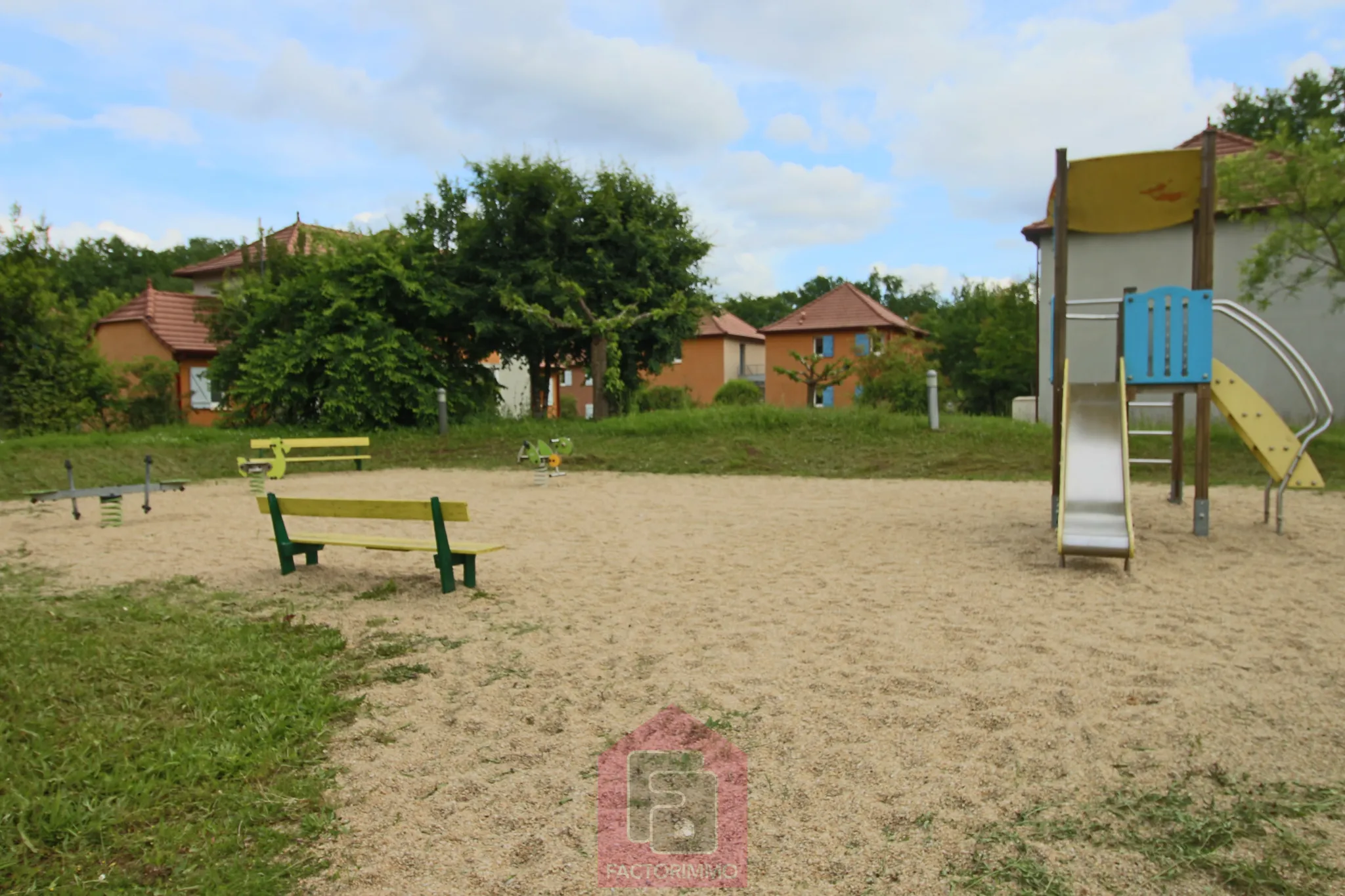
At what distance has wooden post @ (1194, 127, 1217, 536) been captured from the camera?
8.05 m

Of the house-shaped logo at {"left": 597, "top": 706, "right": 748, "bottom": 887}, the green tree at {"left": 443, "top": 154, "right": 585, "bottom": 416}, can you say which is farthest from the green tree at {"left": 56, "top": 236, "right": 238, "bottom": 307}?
the house-shaped logo at {"left": 597, "top": 706, "right": 748, "bottom": 887}

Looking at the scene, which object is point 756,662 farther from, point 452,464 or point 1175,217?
point 452,464

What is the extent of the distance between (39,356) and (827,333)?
33234 mm

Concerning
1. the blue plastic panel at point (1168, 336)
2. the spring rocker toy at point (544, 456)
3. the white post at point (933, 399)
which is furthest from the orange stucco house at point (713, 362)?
the blue plastic panel at point (1168, 336)

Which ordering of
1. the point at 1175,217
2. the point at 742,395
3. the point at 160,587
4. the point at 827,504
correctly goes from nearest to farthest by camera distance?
the point at 160,587
the point at 1175,217
the point at 827,504
the point at 742,395

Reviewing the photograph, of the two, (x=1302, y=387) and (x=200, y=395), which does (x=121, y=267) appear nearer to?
(x=200, y=395)

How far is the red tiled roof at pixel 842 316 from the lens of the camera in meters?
44.2

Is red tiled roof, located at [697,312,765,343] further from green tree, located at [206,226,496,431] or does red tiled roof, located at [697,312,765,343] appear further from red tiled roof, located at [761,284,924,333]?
green tree, located at [206,226,496,431]

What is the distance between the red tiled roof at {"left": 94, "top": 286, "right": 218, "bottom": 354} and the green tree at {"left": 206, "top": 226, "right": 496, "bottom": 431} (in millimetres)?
7095

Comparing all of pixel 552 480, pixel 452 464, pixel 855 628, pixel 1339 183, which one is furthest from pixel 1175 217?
pixel 452 464

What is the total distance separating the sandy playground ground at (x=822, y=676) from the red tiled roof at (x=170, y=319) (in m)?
21.3

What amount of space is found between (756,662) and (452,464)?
1342 centimetres

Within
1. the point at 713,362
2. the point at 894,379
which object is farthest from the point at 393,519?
the point at 713,362

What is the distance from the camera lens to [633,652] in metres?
5.04
